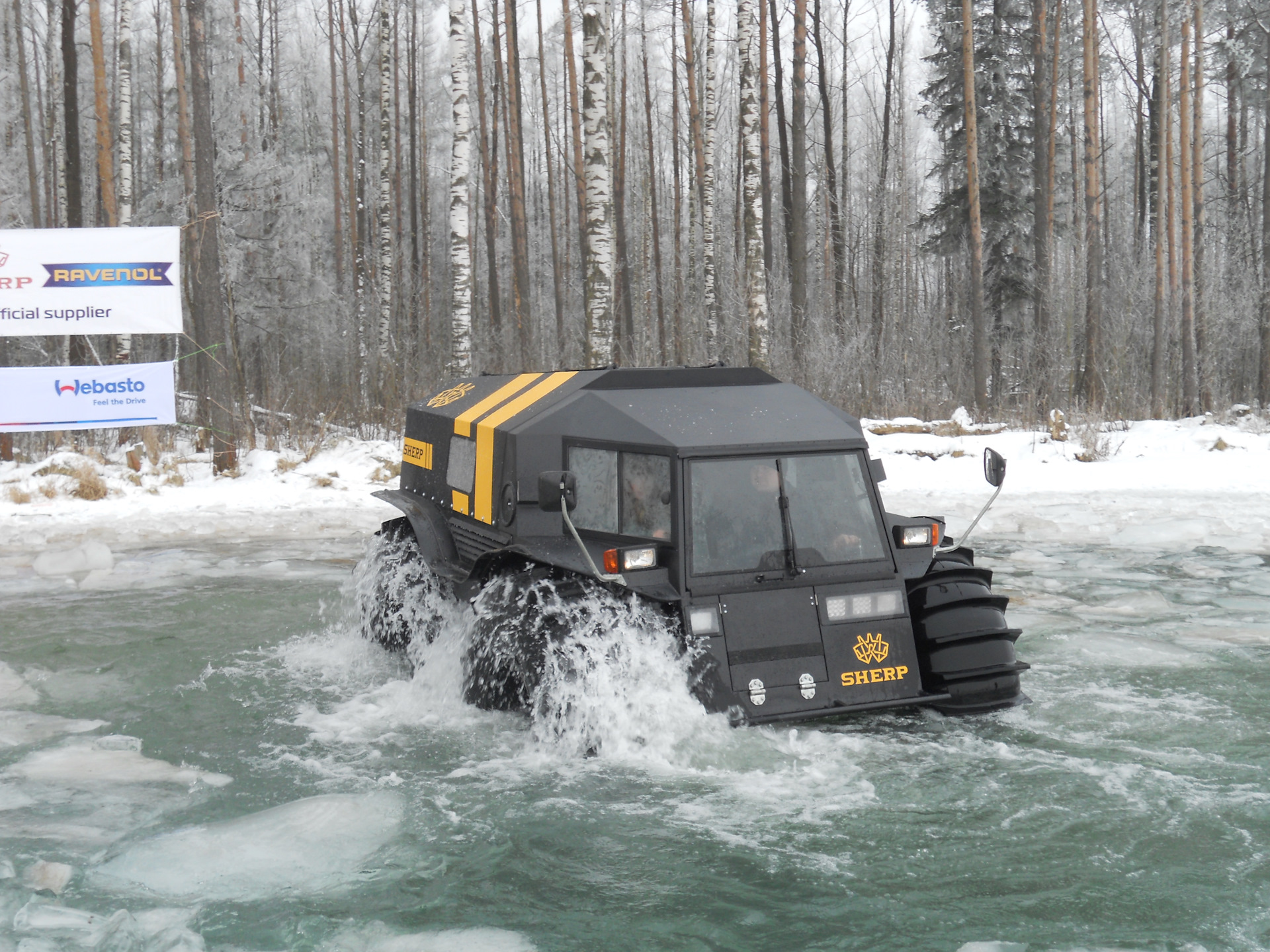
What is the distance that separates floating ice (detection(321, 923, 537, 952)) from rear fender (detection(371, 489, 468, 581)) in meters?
2.69

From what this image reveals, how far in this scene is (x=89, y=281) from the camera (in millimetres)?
12727

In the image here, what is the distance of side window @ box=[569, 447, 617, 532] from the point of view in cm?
577

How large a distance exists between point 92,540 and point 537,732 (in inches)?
276

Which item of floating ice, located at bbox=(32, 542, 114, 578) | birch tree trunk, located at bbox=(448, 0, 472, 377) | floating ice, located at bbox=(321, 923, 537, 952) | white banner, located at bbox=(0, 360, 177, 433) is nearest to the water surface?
floating ice, located at bbox=(321, 923, 537, 952)

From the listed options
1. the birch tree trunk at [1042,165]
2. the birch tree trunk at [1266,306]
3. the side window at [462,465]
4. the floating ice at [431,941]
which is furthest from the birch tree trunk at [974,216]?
the floating ice at [431,941]

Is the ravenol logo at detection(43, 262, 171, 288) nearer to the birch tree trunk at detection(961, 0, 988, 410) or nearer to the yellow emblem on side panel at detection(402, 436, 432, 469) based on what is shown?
the yellow emblem on side panel at detection(402, 436, 432, 469)

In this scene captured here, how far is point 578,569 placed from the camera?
5.40 m

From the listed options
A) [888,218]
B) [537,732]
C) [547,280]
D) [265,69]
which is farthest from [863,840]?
[547,280]

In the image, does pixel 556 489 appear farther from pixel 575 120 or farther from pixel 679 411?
pixel 575 120

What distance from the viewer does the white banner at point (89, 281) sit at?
494 inches

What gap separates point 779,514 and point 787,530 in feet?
0.29

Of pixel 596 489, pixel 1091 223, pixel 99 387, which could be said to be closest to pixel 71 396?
pixel 99 387

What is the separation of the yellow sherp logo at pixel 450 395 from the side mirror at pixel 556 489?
9.16 ft

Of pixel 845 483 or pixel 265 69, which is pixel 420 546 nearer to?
pixel 845 483
